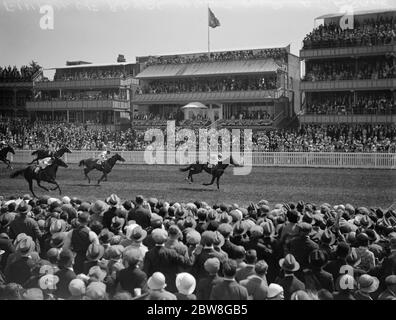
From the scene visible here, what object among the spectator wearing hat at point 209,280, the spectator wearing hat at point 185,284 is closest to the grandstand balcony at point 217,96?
the spectator wearing hat at point 209,280

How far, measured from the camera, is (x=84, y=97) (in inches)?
1171

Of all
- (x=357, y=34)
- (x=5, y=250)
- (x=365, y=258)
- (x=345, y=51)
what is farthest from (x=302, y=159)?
(x=5, y=250)

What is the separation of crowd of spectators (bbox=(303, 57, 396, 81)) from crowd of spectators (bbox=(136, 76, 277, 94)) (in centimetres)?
496

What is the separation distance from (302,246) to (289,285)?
1016 millimetres

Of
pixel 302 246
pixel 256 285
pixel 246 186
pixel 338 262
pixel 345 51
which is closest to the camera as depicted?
pixel 256 285

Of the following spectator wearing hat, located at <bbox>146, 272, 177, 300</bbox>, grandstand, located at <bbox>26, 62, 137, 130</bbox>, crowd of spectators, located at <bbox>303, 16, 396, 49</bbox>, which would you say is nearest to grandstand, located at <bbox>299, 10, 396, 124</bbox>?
crowd of spectators, located at <bbox>303, 16, 396, 49</bbox>

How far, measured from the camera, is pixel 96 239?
22.2 ft

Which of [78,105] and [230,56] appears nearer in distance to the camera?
[230,56]

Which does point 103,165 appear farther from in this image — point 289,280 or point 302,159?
point 289,280

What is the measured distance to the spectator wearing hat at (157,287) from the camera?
4.94 m

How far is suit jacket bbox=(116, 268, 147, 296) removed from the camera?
5.36 meters

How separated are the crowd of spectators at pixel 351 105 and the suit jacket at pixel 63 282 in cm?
2226

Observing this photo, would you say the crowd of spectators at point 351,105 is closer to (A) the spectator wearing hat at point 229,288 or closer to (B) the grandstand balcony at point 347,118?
(B) the grandstand balcony at point 347,118
